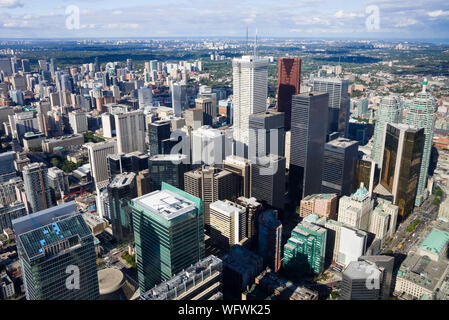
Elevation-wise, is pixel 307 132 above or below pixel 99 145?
above

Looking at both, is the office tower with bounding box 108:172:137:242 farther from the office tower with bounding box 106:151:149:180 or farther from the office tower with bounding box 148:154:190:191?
the office tower with bounding box 106:151:149:180

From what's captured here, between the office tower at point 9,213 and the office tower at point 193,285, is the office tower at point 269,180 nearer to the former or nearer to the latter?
→ the office tower at point 193,285

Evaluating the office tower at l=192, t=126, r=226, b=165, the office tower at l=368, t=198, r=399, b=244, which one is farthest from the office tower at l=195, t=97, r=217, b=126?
the office tower at l=368, t=198, r=399, b=244
